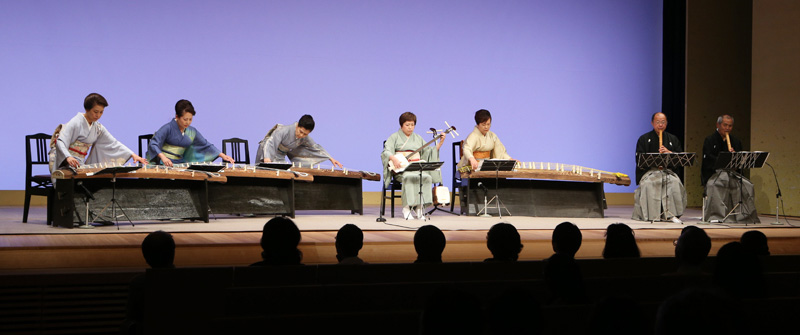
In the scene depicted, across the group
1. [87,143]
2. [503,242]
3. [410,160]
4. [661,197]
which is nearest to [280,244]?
[503,242]

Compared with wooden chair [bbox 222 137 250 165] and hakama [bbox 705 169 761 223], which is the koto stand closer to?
wooden chair [bbox 222 137 250 165]

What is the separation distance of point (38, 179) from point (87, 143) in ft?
1.59

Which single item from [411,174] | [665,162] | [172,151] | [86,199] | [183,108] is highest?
[183,108]

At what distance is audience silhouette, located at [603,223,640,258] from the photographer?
3396 millimetres

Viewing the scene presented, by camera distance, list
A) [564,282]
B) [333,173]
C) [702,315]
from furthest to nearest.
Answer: [333,173], [564,282], [702,315]

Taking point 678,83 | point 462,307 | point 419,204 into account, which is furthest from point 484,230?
point 678,83

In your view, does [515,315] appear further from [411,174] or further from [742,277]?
[411,174]

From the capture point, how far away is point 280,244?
9.68 feet

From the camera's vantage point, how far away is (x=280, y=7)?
359 inches

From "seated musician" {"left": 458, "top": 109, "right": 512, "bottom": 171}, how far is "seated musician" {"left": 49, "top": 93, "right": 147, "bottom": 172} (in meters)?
3.45

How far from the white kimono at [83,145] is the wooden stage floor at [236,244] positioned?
23.9 inches

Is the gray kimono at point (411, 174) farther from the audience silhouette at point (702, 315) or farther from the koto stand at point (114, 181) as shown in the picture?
the audience silhouette at point (702, 315)

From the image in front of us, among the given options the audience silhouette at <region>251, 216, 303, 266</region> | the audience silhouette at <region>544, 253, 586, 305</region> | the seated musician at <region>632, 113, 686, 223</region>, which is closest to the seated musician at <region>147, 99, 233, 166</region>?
the audience silhouette at <region>251, 216, 303, 266</region>

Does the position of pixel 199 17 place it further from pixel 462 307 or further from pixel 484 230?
pixel 462 307
